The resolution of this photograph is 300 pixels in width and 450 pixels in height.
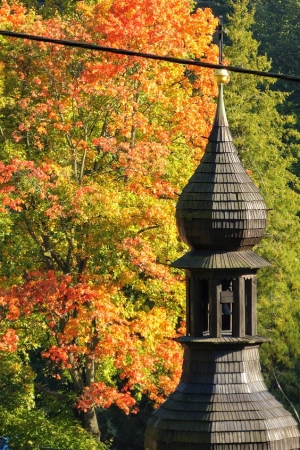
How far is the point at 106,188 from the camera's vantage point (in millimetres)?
36406

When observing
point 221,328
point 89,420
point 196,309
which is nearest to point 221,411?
point 221,328

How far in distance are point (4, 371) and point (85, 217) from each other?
354 centimetres

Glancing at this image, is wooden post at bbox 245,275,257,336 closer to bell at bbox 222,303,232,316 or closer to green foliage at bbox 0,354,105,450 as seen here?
bell at bbox 222,303,232,316

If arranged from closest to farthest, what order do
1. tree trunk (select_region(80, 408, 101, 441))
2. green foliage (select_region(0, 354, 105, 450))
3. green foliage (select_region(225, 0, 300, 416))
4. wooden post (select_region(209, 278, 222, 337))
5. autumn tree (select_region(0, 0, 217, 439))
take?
wooden post (select_region(209, 278, 222, 337)) → green foliage (select_region(0, 354, 105, 450)) → autumn tree (select_region(0, 0, 217, 439)) → tree trunk (select_region(80, 408, 101, 441)) → green foliage (select_region(225, 0, 300, 416))

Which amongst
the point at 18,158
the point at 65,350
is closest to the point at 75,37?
the point at 18,158

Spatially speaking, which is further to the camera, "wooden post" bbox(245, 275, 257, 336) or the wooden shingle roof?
"wooden post" bbox(245, 275, 257, 336)

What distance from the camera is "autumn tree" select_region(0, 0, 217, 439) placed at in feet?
117

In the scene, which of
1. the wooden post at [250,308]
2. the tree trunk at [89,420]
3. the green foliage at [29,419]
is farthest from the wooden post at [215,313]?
the tree trunk at [89,420]

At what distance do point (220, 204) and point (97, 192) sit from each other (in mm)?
10263

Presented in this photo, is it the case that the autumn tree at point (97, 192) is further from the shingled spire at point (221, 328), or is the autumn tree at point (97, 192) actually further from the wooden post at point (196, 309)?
the wooden post at point (196, 309)

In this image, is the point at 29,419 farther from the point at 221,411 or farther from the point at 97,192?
the point at 221,411

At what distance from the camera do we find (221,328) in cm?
2523

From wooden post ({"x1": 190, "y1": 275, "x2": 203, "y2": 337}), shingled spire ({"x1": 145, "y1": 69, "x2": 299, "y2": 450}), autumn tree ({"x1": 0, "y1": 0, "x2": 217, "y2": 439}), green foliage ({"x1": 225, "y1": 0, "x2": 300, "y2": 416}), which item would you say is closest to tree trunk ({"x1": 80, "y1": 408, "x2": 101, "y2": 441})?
autumn tree ({"x1": 0, "y1": 0, "x2": 217, "y2": 439})

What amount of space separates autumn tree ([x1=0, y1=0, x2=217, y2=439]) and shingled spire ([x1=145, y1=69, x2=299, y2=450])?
965 cm
